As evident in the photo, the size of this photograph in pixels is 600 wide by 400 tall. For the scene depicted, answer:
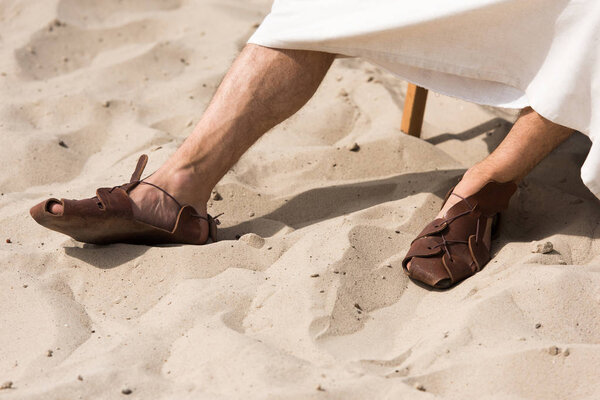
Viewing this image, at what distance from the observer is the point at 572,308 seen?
161 centimetres

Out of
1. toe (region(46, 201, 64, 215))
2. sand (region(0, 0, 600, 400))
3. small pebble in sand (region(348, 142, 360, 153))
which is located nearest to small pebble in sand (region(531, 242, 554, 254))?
sand (region(0, 0, 600, 400))

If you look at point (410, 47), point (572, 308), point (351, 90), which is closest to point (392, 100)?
point (351, 90)

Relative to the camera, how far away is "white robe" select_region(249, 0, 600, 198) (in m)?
1.72

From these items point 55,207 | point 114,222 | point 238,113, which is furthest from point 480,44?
point 55,207

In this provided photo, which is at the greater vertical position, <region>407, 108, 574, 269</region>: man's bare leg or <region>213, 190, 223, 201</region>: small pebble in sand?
<region>407, 108, 574, 269</region>: man's bare leg

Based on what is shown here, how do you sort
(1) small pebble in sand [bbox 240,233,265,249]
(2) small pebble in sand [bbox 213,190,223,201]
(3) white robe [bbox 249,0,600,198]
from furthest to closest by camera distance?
(2) small pebble in sand [bbox 213,190,223,201], (1) small pebble in sand [bbox 240,233,265,249], (3) white robe [bbox 249,0,600,198]

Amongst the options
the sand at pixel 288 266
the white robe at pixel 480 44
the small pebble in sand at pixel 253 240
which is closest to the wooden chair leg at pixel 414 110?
the sand at pixel 288 266

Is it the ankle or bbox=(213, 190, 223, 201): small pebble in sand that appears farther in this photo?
bbox=(213, 190, 223, 201): small pebble in sand

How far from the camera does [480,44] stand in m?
1.82

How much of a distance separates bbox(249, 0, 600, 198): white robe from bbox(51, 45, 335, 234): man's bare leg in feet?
0.19

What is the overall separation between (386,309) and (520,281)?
0.28 meters

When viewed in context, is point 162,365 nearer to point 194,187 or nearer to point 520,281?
point 194,187

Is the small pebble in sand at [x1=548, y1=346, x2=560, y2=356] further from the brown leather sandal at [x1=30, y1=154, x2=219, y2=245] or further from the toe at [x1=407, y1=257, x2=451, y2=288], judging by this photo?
the brown leather sandal at [x1=30, y1=154, x2=219, y2=245]

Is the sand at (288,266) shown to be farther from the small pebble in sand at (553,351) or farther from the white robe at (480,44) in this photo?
the white robe at (480,44)
